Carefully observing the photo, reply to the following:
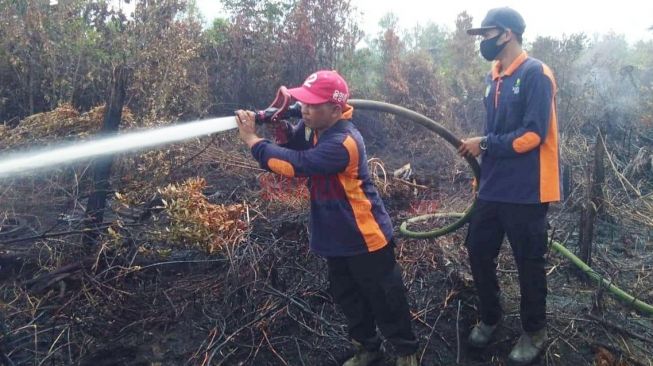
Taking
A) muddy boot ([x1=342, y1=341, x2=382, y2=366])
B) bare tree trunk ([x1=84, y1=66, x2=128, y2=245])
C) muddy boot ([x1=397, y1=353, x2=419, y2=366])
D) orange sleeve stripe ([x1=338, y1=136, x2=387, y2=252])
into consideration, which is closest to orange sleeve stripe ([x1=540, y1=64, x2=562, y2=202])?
orange sleeve stripe ([x1=338, y1=136, x2=387, y2=252])

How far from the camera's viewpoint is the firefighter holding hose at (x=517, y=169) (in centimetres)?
299

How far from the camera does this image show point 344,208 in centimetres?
289

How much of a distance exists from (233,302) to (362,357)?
1096 mm

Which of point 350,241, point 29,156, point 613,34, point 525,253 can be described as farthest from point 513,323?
point 613,34

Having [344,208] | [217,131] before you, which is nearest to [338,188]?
[344,208]

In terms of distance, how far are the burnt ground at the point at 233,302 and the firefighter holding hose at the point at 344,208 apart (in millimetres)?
550

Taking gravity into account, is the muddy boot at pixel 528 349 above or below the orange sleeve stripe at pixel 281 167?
below

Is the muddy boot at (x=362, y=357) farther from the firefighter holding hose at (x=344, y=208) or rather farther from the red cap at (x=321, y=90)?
the red cap at (x=321, y=90)

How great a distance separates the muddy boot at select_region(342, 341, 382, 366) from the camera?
3238mm

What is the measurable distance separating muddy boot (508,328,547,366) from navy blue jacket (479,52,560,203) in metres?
0.92

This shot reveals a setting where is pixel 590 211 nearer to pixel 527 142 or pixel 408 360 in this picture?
pixel 527 142

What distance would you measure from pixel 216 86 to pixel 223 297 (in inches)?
257

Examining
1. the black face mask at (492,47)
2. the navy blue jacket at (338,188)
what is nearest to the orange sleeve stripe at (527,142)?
the black face mask at (492,47)

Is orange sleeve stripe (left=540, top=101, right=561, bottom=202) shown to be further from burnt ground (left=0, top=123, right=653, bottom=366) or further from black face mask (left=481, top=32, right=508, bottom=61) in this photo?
burnt ground (left=0, top=123, right=653, bottom=366)
